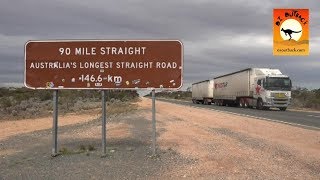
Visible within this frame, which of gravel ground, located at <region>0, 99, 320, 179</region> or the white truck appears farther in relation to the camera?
the white truck

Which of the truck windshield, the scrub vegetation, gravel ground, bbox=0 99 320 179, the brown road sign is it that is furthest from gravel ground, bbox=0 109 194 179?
the truck windshield

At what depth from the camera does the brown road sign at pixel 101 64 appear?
11.4 metres

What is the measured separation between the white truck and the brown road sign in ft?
114

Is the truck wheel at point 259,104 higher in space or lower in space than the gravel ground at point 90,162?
higher

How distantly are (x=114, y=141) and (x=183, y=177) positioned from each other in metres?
5.65

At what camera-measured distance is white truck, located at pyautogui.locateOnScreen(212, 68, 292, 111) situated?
4512 centimetres

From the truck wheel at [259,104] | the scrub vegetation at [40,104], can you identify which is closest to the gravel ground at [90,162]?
the scrub vegetation at [40,104]

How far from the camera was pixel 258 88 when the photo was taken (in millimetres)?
47469

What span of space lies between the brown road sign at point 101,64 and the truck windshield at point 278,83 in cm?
3504

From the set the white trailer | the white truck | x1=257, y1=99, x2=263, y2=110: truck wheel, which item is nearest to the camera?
the white truck

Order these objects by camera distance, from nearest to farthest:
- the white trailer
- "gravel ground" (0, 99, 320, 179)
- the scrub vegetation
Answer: "gravel ground" (0, 99, 320, 179), the scrub vegetation, the white trailer

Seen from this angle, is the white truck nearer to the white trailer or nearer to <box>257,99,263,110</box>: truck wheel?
<box>257,99,263,110</box>: truck wheel

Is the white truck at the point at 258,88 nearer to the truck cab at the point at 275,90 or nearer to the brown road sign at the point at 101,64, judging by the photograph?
the truck cab at the point at 275,90

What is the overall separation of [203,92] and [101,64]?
7362 centimetres
